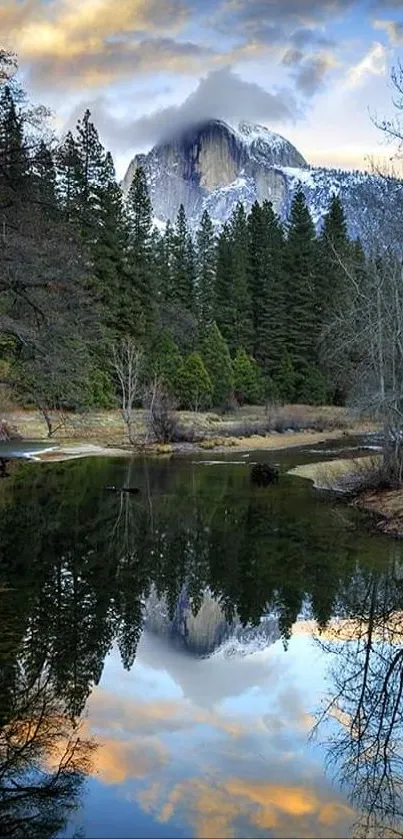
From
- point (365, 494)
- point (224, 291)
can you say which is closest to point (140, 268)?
point (224, 291)

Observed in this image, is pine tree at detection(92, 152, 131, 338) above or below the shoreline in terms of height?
above

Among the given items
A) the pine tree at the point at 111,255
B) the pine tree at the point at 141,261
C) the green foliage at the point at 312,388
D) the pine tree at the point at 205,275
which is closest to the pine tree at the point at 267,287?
the green foliage at the point at 312,388

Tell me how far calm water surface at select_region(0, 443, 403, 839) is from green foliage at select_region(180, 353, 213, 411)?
2749cm

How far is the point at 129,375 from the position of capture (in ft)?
120

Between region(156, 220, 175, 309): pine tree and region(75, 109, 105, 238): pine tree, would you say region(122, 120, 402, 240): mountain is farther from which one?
region(75, 109, 105, 238): pine tree

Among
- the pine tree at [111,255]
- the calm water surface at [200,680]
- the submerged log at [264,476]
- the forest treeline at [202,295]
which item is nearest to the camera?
the calm water surface at [200,680]

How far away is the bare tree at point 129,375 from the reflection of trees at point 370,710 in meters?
24.9

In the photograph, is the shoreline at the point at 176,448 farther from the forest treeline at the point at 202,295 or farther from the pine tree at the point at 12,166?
the pine tree at the point at 12,166

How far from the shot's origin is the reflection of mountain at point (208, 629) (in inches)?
386

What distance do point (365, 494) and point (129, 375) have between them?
19.0 metres

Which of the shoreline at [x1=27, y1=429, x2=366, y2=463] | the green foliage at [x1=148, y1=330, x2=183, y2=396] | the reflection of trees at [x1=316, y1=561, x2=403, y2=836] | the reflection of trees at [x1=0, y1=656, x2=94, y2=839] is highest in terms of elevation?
the green foliage at [x1=148, y1=330, x2=183, y2=396]

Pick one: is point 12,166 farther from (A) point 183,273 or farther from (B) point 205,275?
(B) point 205,275

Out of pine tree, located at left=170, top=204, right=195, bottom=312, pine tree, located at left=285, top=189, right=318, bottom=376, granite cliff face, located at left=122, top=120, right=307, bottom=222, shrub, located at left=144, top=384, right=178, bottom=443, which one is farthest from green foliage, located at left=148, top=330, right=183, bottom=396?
granite cliff face, located at left=122, top=120, right=307, bottom=222

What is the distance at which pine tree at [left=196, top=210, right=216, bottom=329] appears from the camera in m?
55.5
